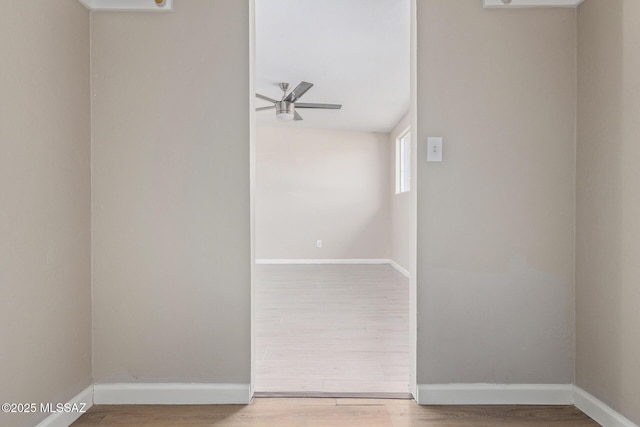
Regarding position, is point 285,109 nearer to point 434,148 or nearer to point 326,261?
point 434,148

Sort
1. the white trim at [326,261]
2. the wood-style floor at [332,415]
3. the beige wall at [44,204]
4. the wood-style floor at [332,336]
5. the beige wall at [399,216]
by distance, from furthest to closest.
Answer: the white trim at [326,261] → the beige wall at [399,216] → the wood-style floor at [332,336] → the wood-style floor at [332,415] → the beige wall at [44,204]

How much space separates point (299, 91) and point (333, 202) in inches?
123

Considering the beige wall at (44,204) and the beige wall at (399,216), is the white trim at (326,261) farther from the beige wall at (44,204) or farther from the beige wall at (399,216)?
the beige wall at (44,204)

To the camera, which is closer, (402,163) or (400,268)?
(400,268)

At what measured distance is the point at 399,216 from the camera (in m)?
6.13

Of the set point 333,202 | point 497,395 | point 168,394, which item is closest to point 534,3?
point 497,395

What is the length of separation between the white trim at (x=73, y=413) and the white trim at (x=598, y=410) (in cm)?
209

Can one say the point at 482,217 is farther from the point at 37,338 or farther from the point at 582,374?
the point at 37,338

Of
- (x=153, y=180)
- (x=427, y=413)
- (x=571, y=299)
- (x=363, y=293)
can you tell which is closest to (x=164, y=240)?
(x=153, y=180)

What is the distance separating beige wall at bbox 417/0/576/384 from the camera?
1.72 meters

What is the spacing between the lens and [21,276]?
51.9 inches

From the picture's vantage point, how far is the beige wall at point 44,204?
1.26m

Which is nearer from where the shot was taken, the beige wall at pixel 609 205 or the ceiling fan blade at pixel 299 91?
the beige wall at pixel 609 205

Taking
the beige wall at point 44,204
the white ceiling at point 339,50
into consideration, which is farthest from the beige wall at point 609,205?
the beige wall at point 44,204
